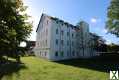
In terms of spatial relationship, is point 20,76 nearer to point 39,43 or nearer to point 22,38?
point 22,38

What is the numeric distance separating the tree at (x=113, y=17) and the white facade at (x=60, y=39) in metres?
14.0

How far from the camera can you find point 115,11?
5269 centimetres

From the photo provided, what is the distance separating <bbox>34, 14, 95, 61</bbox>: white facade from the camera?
193ft

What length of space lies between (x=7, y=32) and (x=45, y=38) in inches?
1946

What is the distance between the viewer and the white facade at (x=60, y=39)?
58688 mm

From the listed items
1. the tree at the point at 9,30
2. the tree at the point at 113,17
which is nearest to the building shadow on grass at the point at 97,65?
the tree at the point at 113,17

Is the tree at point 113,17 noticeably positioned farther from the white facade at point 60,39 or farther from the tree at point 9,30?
the tree at point 9,30

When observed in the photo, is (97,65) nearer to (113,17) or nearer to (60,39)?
(113,17)

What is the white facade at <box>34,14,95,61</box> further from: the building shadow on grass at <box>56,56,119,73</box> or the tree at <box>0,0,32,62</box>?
the tree at <box>0,0,32,62</box>

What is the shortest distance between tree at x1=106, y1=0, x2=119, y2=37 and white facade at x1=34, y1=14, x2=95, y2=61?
14.0m

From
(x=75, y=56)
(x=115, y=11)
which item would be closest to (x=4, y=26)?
(x=115, y=11)

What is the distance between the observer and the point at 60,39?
2431 inches

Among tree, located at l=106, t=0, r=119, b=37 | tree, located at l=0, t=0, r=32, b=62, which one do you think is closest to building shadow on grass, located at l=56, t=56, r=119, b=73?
tree, located at l=106, t=0, r=119, b=37

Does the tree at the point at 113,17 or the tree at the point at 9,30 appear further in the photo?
the tree at the point at 113,17
